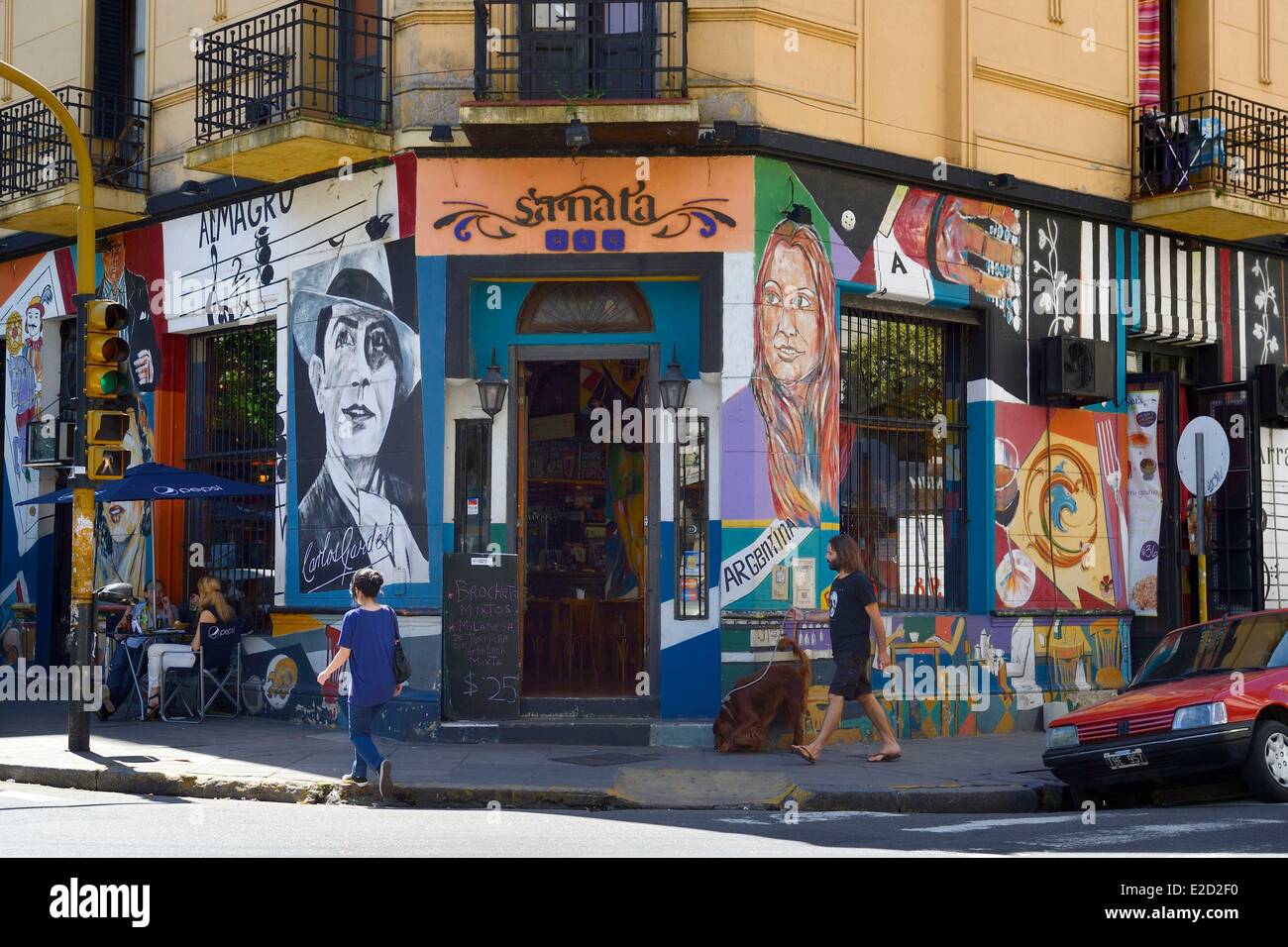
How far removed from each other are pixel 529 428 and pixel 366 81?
3.90m

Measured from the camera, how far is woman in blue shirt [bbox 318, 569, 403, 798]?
11.4 m

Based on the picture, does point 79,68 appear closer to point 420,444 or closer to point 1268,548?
point 420,444

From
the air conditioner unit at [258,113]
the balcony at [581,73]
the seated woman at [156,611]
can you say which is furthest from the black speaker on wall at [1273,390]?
the seated woman at [156,611]

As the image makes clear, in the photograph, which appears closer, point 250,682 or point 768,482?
point 768,482

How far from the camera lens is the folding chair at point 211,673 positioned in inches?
647

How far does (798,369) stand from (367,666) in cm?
567

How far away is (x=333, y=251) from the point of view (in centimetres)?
1625

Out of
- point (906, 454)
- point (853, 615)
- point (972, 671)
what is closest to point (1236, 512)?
point (972, 671)

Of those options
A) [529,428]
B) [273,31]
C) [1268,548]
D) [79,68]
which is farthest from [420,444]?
[1268,548]

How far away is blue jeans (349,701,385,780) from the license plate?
5.27 m

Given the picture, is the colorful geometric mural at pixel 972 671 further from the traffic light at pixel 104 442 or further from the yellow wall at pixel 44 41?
the yellow wall at pixel 44 41

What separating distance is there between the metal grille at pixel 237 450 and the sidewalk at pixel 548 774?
8.59 ft

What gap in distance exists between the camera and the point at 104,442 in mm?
13938
